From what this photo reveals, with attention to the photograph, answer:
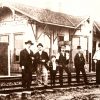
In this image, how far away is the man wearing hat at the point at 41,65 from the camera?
219 inches

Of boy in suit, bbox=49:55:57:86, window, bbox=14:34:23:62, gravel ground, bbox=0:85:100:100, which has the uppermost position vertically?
window, bbox=14:34:23:62

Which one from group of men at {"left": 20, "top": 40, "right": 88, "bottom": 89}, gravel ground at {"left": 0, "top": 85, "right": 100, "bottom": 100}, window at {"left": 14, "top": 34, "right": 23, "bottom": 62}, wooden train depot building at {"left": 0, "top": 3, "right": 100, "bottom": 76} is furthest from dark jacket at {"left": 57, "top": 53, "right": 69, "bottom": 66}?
window at {"left": 14, "top": 34, "right": 23, "bottom": 62}

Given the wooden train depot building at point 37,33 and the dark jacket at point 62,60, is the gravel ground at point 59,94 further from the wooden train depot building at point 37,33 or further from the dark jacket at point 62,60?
the wooden train depot building at point 37,33

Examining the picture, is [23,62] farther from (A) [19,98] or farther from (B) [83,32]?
(B) [83,32]

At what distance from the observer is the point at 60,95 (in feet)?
15.8

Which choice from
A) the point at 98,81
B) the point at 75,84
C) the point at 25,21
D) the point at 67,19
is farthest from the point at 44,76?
the point at 67,19

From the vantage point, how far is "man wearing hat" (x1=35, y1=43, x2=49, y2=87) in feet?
18.2

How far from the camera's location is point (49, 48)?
6.96 metres

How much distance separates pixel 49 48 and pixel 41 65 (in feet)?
4.49

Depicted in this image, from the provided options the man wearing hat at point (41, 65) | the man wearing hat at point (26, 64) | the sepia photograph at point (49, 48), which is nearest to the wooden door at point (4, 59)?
the sepia photograph at point (49, 48)

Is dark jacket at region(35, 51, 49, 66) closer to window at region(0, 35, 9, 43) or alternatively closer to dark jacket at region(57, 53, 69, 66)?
dark jacket at region(57, 53, 69, 66)

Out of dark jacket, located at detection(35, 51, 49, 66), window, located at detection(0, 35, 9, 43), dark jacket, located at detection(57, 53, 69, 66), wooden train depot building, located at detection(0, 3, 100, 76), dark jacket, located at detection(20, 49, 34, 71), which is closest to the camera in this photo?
dark jacket, located at detection(20, 49, 34, 71)

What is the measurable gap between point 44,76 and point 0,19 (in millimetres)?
1491

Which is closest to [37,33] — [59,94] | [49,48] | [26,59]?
[49,48]
